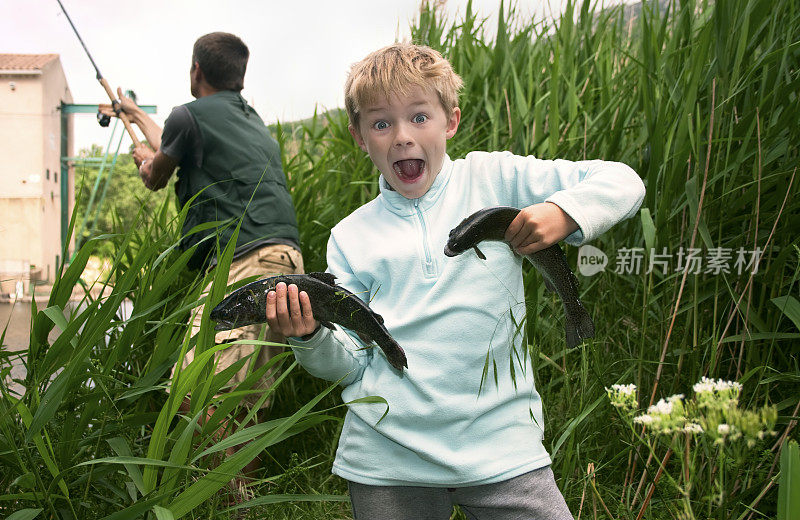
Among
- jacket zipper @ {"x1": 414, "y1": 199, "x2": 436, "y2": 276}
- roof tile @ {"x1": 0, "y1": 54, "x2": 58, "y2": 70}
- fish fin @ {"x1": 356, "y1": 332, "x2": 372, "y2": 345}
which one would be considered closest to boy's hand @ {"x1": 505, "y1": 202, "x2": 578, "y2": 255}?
jacket zipper @ {"x1": 414, "y1": 199, "x2": 436, "y2": 276}

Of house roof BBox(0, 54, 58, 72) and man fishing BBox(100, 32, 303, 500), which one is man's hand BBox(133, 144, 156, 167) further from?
house roof BBox(0, 54, 58, 72)

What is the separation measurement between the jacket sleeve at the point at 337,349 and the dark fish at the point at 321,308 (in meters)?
0.08

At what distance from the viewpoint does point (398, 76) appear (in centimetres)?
156

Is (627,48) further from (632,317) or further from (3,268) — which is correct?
(3,268)

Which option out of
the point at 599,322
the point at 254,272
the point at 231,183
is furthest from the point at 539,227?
the point at 231,183

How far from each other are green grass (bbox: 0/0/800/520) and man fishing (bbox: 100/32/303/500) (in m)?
0.37

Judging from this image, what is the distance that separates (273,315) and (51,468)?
0.57m

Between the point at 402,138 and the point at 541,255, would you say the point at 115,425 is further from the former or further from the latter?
the point at 541,255

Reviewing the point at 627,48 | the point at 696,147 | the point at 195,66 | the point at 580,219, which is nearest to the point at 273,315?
the point at 580,219

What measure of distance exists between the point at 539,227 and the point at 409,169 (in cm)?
39

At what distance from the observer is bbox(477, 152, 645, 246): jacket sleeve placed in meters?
1.35

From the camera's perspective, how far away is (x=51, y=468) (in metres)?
1.41

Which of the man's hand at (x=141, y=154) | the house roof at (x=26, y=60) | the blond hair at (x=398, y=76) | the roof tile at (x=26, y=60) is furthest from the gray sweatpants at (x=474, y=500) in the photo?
the roof tile at (x=26, y=60)

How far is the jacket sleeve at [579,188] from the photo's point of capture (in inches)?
53.3
